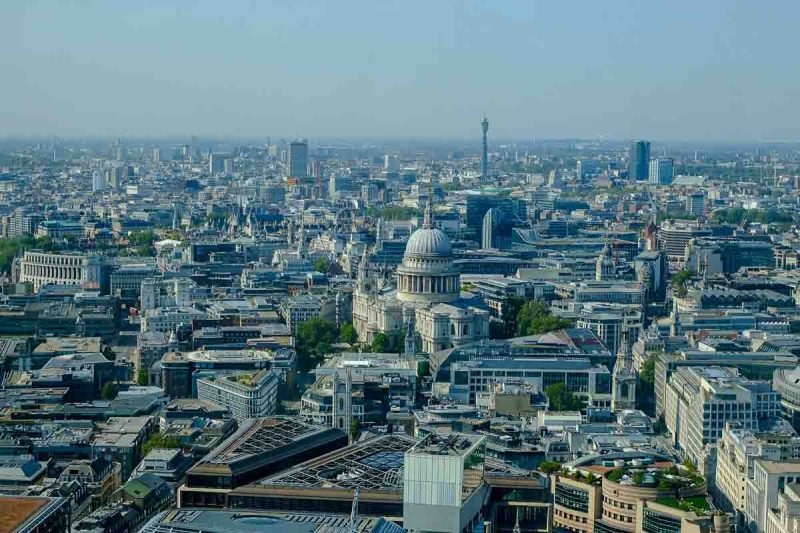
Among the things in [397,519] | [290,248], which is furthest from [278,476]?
[290,248]

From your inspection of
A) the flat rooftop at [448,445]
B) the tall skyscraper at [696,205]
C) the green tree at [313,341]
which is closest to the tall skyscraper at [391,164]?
the tall skyscraper at [696,205]

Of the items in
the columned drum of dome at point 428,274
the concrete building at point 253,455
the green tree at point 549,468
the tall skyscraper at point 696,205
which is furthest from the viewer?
the tall skyscraper at point 696,205

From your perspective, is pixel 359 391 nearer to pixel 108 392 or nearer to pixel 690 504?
pixel 108 392

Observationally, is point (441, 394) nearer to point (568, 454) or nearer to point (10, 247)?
point (568, 454)

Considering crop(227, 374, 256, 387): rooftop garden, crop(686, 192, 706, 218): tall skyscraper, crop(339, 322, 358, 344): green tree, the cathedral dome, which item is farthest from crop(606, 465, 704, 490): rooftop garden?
crop(686, 192, 706, 218): tall skyscraper

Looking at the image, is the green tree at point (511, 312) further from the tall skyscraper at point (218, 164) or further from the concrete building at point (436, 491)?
the tall skyscraper at point (218, 164)

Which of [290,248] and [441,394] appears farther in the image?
[290,248]
